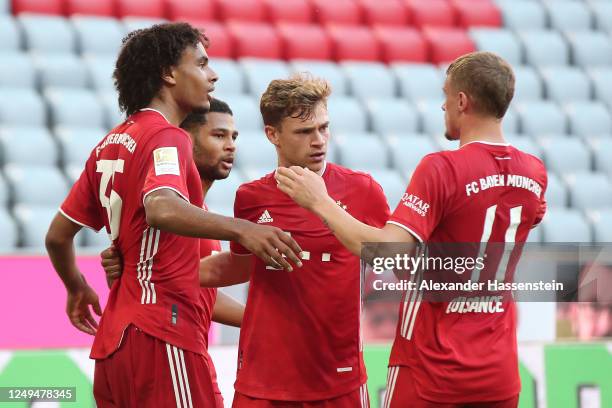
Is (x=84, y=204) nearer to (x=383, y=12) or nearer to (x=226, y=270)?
(x=226, y=270)

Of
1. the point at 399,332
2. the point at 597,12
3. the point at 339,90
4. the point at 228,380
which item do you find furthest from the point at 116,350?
the point at 597,12

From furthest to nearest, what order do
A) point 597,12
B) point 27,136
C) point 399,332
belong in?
point 597,12, point 27,136, point 399,332

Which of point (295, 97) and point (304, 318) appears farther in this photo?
point (295, 97)

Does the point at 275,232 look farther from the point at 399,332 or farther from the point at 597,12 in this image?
the point at 597,12

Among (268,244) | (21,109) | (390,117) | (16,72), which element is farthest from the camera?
(390,117)

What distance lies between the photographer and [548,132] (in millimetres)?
10500

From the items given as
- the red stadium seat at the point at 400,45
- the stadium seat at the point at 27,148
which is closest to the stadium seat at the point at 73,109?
the stadium seat at the point at 27,148

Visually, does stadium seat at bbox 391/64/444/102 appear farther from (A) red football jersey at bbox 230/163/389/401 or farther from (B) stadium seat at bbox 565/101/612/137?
(A) red football jersey at bbox 230/163/389/401

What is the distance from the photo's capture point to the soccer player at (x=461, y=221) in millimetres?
3480

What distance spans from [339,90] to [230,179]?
2.29 m

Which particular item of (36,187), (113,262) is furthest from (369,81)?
(113,262)

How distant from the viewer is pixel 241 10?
1050cm

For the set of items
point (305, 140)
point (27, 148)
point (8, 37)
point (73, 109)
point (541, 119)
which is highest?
point (8, 37)

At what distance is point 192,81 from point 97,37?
19.4 feet
